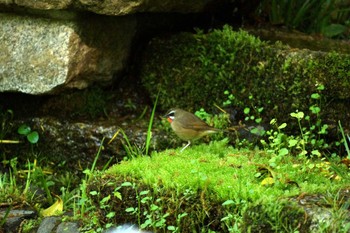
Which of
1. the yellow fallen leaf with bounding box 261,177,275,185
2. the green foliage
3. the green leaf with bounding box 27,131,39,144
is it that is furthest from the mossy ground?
the green foliage

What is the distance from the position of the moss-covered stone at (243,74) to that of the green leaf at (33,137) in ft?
3.52

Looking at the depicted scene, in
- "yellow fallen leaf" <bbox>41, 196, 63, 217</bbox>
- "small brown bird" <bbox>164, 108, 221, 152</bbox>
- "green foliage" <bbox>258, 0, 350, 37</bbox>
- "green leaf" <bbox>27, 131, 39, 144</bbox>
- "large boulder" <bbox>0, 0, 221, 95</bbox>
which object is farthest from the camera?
"green foliage" <bbox>258, 0, 350, 37</bbox>

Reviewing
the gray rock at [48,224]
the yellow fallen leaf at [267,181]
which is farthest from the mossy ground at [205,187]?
the gray rock at [48,224]

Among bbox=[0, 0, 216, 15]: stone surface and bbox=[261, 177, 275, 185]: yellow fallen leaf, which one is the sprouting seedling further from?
bbox=[261, 177, 275, 185]: yellow fallen leaf

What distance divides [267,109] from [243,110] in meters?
0.23

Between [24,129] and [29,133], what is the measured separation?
6cm

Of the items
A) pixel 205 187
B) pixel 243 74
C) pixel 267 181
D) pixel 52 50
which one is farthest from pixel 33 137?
pixel 267 181

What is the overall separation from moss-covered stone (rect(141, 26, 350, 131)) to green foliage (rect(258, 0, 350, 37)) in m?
0.78

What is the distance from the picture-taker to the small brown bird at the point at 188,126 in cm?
642

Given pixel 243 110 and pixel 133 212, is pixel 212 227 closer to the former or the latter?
pixel 133 212

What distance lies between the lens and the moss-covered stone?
21.2 feet

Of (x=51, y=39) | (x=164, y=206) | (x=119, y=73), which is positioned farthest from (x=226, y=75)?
(x=164, y=206)

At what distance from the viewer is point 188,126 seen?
20.9ft

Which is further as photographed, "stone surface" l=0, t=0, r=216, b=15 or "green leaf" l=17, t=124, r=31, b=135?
"green leaf" l=17, t=124, r=31, b=135
